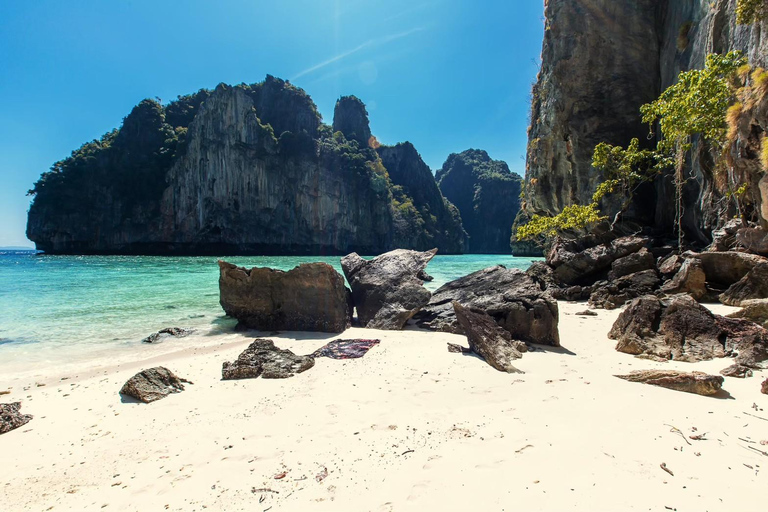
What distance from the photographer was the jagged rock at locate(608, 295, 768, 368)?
457 centimetres

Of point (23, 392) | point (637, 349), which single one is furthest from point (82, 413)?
point (637, 349)

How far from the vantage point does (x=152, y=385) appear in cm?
427

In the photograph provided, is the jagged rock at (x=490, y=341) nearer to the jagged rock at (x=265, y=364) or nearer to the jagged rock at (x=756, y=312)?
the jagged rock at (x=265, y=364)

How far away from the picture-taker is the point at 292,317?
8.00 m

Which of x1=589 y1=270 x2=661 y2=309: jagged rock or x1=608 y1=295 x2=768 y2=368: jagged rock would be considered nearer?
x1=608 y1=295 x2=768 y2=368: jagged rock

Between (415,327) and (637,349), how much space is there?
402cm

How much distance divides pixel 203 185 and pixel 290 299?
62.9 m

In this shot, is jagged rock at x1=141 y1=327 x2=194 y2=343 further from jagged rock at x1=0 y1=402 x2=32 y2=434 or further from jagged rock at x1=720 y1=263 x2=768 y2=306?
jagged rock at x1=720 y1=263 x2=768 y2=306

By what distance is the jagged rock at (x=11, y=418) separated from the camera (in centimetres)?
354

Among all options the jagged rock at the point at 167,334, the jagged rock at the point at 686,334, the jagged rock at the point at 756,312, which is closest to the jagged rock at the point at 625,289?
the jagged rock at the point at 756,312

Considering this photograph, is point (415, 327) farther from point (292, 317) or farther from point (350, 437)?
point (350, 437)

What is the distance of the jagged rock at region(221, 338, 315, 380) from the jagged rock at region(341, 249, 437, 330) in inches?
112

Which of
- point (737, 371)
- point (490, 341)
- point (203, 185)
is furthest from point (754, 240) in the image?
point (203, 185)

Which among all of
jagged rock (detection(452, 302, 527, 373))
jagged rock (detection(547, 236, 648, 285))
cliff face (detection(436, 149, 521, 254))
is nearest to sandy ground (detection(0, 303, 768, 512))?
jagged rock (detection(452, 302, 527, 373))
